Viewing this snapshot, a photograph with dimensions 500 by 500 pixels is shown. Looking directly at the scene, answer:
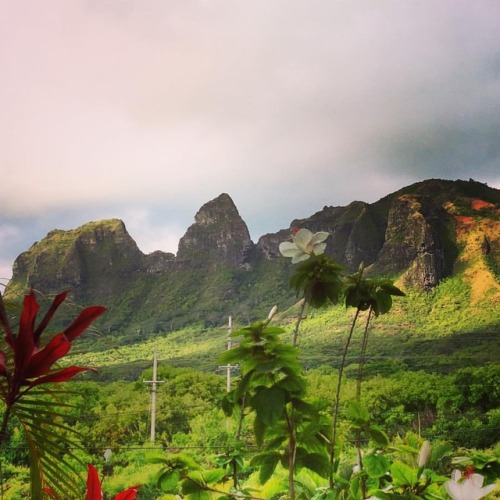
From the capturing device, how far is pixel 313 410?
0.71 m

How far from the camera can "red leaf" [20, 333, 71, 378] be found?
0.45 meters

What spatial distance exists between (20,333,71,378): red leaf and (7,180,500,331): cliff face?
68.2 feet

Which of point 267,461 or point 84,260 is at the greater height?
point 84,260

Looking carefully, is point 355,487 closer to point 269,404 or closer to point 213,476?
point 213,476

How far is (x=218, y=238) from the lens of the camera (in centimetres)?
3859

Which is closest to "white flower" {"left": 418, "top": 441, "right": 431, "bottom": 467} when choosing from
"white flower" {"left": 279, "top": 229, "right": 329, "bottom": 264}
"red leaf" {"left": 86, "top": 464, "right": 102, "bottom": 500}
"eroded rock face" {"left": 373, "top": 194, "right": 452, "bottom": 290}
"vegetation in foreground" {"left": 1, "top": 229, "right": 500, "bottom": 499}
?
"vegetation in foreground" {"left": 1, "top": 229, "right": 500, "bottom": 499}

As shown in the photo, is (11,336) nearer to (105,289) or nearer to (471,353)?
(471,353)

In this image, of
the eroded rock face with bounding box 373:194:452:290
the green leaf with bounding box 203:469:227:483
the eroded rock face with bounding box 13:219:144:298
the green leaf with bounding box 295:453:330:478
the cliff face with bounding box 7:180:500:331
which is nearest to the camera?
the green leaf with bounding box 295:453:330:478

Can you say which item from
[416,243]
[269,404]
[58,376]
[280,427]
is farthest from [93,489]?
[416,243]

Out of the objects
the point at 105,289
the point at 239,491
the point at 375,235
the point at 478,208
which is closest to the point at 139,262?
the point at 105,289

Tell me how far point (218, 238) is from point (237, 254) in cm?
193

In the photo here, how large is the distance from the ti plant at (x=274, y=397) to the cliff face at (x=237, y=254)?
20.4 metres

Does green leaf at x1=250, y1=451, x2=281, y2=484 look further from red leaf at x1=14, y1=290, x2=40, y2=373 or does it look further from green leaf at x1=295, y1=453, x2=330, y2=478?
red leaf at x1=14, y1=290, x2=40, y2=373

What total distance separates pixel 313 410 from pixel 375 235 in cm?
3157
